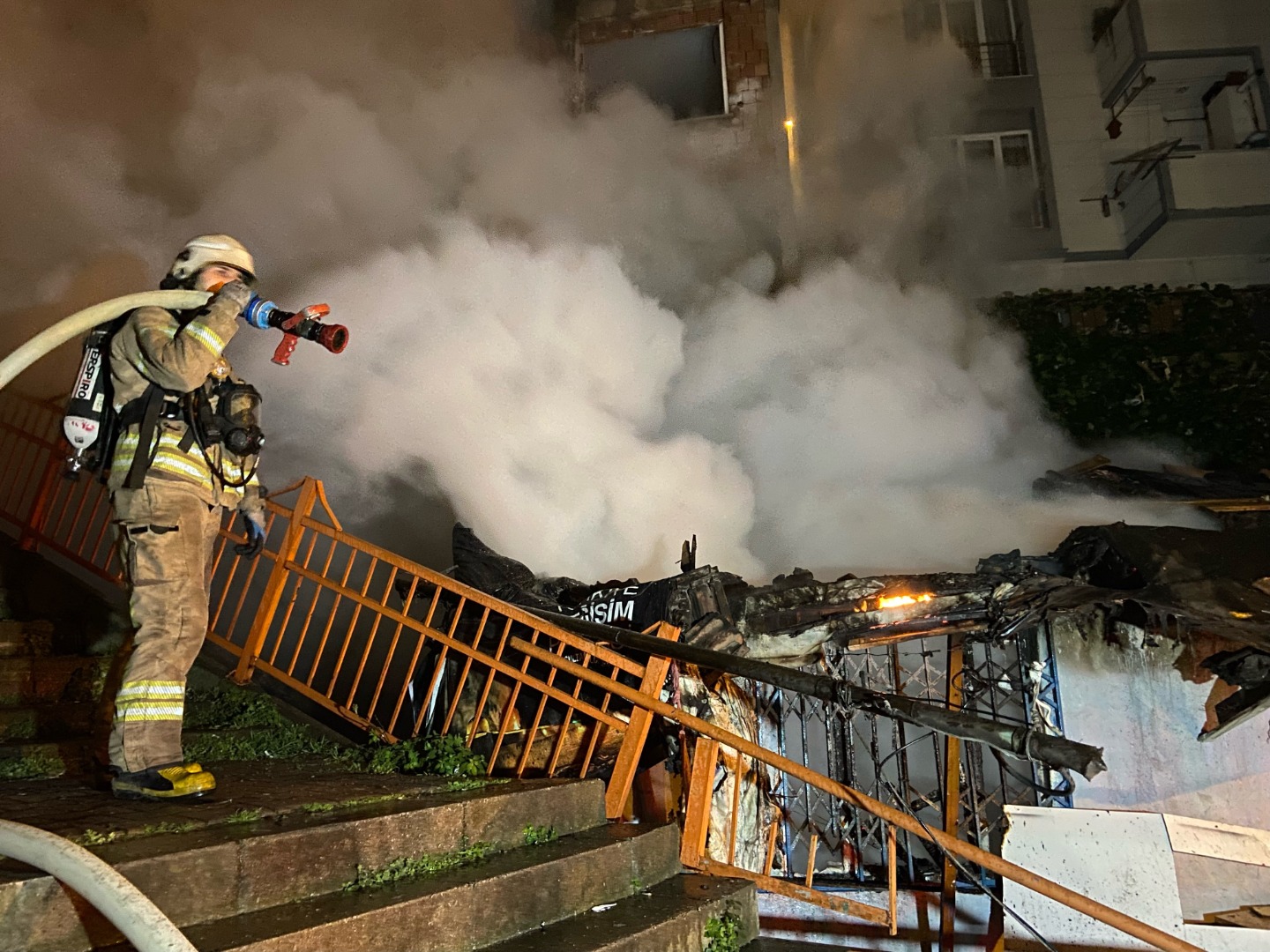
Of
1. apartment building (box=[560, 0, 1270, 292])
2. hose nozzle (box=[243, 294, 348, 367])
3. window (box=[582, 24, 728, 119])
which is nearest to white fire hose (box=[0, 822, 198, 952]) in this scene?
hose nozzle (box=[243, 294, 348, 367])

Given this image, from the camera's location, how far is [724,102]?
12.1 meters

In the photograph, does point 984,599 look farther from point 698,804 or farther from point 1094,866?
point 698,804

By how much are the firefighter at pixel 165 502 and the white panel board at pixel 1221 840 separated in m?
6.84

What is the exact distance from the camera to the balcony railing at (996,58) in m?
14.7

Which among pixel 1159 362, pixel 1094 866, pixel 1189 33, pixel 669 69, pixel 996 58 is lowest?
pixel 1094 866

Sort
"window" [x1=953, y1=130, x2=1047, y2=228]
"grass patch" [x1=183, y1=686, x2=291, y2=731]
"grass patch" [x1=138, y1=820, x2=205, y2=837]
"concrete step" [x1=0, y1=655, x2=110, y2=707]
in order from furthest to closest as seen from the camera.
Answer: "window" [x1=953, y1=130, x2=1047, y2=228] < "grass patch" [x1=183, y1=686, x2=291, y2=731] < "concrete step" [x1=0, y1=655, x2=110, y2=707] < "grass patch" [x1=138, y1=820, x2=205, y2=837]

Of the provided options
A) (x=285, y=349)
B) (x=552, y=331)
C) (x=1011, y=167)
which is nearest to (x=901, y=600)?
(x=552, y=331)

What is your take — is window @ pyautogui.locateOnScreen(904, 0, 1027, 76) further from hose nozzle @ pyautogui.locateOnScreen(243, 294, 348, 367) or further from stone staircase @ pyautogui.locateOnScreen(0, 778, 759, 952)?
stone staircase @ pyautogui.locateOnScreen(0, 778, 759, 952)

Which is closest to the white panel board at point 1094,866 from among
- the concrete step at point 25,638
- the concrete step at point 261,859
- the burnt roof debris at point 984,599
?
the burnt roof debris at point 984,599

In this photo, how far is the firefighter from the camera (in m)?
3.15

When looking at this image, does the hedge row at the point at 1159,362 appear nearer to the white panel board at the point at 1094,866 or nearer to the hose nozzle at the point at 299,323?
the white panel board at the point at 1094,866

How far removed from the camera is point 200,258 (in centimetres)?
351

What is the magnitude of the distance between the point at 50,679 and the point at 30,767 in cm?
132

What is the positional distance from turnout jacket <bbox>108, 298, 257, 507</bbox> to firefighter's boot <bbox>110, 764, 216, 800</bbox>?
3.61ft
